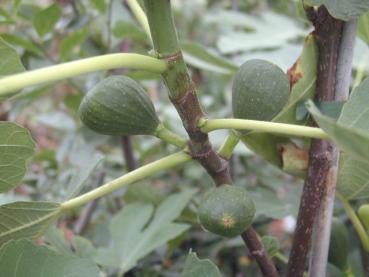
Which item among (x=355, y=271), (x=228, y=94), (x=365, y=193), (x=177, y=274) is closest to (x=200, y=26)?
(x=228, y=94)

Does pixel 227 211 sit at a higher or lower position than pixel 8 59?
lower

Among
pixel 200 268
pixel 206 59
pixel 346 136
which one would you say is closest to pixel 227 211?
pixel 200 268

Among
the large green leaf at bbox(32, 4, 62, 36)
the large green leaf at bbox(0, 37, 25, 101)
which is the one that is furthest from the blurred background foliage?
the large green leaf at bbox(0, 37, 25, 101)

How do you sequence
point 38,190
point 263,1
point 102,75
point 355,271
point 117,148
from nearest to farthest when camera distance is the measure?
point 355,271
point 102,75
point 38,190
point 117,148
point 263,1

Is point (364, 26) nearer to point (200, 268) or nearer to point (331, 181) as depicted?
point (331, 181)

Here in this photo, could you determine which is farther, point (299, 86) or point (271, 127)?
point (299, 86)

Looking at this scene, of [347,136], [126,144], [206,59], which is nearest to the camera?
[347,136]

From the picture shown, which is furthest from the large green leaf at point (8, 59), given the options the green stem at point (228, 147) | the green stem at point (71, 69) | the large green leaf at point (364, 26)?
the large green leaf at point (364, 26)

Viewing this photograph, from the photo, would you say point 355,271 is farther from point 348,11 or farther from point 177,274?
point 348,11
